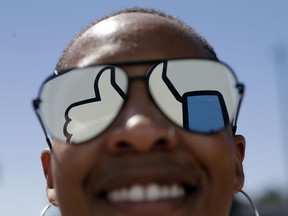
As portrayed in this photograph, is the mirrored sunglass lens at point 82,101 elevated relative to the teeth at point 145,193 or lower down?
elevated

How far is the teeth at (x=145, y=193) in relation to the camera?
210 cm

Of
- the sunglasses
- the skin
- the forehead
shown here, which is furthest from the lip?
the forehead

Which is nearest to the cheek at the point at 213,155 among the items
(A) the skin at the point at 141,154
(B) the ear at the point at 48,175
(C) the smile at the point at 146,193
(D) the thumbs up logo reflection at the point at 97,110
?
(A) the skin at the point at 141,154

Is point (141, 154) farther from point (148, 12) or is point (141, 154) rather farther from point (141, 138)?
point (148, 12)

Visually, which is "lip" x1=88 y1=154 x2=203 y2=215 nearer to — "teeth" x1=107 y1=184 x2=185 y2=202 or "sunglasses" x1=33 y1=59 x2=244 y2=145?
"teeth" x1=107 y1=184 x2=185 y2=202

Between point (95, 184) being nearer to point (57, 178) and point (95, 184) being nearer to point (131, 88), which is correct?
point (57, 178)

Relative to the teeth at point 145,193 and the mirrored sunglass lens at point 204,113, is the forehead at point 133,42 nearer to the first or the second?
the mirrored sunglass lens at point 204,113

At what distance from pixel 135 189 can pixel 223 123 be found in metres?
0.47

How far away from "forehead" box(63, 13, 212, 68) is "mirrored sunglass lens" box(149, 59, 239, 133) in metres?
0.06

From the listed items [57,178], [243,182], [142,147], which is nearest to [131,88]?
[142,147]

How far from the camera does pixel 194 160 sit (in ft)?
7.04

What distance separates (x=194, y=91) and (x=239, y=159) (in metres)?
0.50

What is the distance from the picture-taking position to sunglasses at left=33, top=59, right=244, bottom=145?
2.24 m

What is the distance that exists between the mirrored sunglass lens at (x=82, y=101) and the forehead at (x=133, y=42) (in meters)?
0.06
